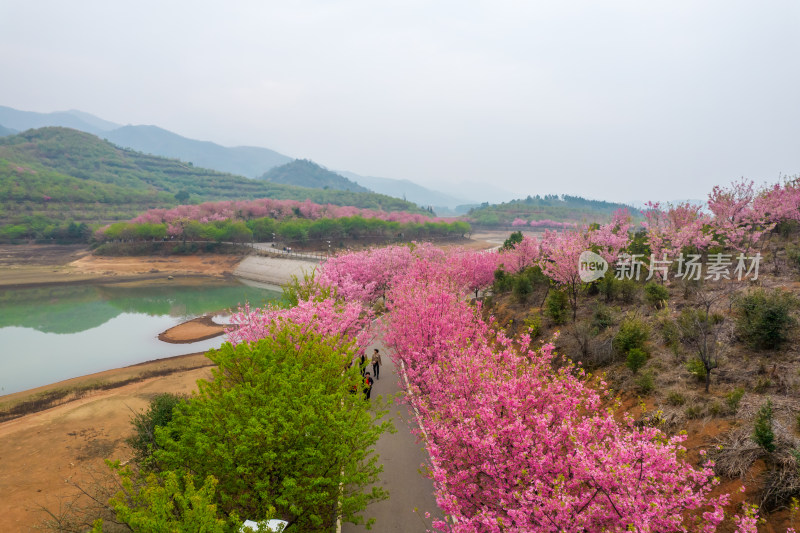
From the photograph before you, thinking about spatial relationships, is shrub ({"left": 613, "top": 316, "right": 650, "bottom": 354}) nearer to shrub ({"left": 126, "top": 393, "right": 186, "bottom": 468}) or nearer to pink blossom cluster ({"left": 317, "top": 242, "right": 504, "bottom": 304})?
pink blossom cluster ({"left": 317, "top": 242, "right": 504, "bottom": 304})

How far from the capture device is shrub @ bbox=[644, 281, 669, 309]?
2083cm

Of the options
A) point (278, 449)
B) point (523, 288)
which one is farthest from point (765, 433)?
point (523, 288)

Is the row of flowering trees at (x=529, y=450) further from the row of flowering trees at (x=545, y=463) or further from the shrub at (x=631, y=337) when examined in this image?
the shrub at (x=631, y=337)

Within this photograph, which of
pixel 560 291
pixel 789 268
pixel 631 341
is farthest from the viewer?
pixel 560 291

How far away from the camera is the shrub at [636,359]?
15.4 metres

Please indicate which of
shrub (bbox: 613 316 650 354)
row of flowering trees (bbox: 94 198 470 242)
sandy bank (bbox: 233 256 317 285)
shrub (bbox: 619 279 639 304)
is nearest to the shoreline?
sandy bank (bbox: 233 256 317 285)

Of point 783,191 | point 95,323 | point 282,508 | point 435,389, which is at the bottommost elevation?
point 95,323

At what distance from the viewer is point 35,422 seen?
72.8ft

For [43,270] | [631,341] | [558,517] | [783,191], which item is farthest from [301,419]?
[43,270]

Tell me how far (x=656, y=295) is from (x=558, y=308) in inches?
208

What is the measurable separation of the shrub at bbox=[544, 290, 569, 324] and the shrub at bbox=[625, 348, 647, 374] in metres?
7.43

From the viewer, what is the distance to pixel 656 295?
68.7ft

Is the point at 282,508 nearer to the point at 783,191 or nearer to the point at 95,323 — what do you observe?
the point at 783,191

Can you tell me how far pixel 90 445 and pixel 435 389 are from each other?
20582 mm
